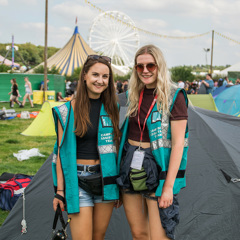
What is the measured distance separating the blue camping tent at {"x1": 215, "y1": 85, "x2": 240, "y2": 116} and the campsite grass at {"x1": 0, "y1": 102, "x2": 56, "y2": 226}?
5000 millimetres

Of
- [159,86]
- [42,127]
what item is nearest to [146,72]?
[159,86]

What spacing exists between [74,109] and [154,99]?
1.69ft

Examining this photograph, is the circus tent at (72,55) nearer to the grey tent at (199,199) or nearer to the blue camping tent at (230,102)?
the blue camping tent at (230,102)

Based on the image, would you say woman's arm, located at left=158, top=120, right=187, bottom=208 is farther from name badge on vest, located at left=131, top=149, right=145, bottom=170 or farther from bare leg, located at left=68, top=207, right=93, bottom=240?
bare leg, located at left=68, top=207, right=93, bottom=240

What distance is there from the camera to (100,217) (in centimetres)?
203

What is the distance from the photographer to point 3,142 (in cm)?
731

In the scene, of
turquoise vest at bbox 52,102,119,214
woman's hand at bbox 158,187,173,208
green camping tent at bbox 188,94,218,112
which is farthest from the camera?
green camping tent at bbox 188,94,218,112

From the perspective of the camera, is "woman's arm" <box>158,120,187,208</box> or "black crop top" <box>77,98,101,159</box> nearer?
"woman's arm" <box>158,120,187,208</box>

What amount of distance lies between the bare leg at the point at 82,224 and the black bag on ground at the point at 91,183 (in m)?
0.12

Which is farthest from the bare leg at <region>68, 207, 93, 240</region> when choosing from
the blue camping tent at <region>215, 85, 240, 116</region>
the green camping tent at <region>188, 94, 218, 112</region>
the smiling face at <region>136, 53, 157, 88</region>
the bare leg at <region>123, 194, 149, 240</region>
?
the blue camping tent at <region>215, 85, 240, 116</region>

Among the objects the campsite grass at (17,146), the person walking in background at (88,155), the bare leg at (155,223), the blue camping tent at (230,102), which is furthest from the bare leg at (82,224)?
the blue camping tent at (230,102)

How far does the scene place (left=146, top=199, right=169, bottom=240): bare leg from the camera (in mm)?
1857

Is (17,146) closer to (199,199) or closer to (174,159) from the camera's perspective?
(199,199)

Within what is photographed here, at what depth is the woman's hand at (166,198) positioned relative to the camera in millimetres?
1799
